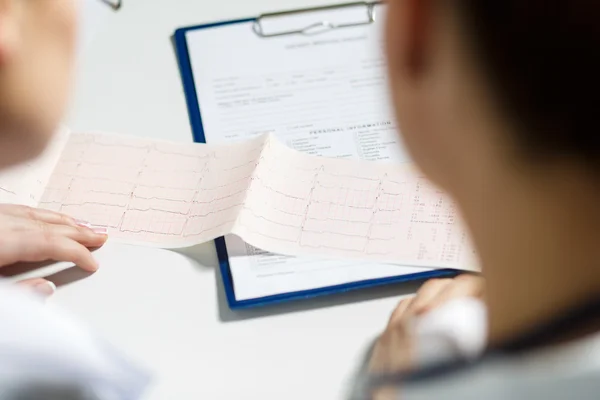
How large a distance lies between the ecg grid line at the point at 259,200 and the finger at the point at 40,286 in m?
0.08

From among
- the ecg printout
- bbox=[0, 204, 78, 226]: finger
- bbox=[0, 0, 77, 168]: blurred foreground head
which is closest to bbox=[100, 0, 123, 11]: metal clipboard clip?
the ecg printout

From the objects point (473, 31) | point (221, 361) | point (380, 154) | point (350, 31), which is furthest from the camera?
point (350, 31)

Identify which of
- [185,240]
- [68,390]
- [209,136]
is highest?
[209,136]

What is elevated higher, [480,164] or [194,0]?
[194,0]

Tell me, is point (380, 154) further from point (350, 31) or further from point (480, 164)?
point (480, 164)

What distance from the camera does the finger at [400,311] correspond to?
0.60 metres

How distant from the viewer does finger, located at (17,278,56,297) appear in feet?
2.06

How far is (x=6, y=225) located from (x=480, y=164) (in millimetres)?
475

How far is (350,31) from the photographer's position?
88 centimetres

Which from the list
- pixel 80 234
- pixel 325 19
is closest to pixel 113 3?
pixel 325 19

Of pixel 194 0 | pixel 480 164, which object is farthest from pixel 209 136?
pixel 480 164

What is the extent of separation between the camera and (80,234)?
2.19ft

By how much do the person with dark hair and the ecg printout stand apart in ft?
0.88

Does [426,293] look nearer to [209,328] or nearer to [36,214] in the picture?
[209,328]
